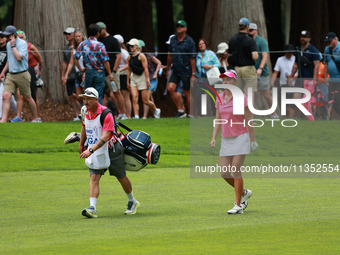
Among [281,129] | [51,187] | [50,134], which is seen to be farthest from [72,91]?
[51,187]

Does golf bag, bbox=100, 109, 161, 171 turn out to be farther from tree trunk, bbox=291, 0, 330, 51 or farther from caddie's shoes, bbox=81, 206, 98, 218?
tree trunk, bbox=291, 0, 330, 51

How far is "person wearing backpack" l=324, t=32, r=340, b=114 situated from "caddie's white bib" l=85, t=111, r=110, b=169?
12.6 metres

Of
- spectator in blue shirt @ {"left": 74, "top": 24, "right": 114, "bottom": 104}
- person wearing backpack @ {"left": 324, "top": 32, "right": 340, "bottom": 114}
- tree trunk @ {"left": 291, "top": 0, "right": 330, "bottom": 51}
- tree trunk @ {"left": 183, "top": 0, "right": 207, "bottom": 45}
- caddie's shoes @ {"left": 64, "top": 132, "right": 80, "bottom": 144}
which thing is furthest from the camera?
tree trunk @ {"left": 183, "top": 0, "right": 207, "bottom": 45}

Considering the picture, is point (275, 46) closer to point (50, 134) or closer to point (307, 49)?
point (307, 49)

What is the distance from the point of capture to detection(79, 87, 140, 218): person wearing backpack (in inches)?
428

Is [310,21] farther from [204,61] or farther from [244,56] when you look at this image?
[244,56]

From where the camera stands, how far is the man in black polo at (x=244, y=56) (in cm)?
1973

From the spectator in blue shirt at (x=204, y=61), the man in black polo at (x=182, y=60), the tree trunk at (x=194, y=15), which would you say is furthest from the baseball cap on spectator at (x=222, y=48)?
the tree trunk at (x=194, y=15)

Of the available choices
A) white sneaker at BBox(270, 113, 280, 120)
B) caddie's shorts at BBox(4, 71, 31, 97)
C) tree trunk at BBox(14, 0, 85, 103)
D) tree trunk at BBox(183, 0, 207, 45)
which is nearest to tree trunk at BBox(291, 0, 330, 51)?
tree trunk at BBox(183, 0, 207, 45)

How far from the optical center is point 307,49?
75.4 feet

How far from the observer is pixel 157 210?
11.6m

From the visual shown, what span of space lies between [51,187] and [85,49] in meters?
5.27

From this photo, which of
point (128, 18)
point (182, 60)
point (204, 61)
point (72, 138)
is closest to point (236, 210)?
point (72, 138)

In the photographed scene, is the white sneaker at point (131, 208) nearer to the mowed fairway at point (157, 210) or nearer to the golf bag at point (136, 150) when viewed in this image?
the mowed fairway at point (157, 210)
